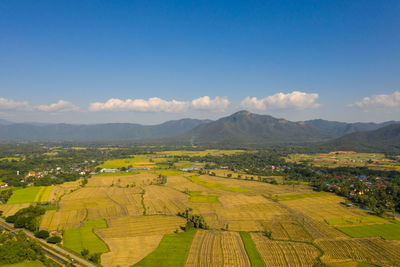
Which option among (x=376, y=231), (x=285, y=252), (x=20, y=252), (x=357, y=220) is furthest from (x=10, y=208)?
(x=376, y=231)

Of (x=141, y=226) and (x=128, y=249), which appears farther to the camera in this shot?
(x=141, y=226)

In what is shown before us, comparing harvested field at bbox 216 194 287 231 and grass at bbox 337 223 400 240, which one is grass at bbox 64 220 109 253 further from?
grass at bbox 337 223 400 240

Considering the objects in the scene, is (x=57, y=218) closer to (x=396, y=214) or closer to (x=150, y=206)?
(x=150, y=206)

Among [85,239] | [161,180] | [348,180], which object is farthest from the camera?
[161,180]

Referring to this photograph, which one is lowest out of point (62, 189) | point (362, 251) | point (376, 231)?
point (362, 251)

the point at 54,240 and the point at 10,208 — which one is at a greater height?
the point at 54,240

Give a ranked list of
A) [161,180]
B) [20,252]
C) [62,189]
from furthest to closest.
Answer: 1. [161,180]
2. [62,189]
3. [20,252]

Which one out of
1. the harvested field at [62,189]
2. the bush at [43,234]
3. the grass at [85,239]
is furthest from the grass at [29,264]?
the harvested field at [62,189]

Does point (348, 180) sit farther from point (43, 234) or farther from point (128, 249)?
point (43, 234)
